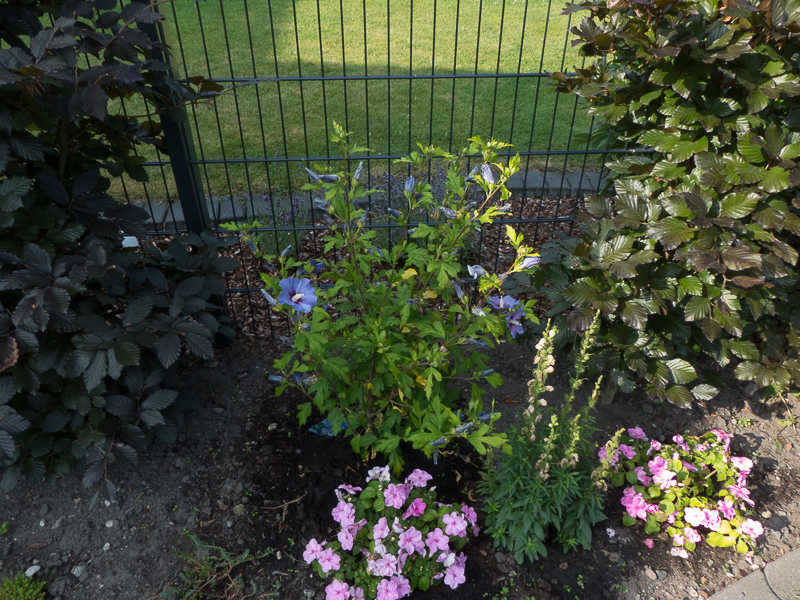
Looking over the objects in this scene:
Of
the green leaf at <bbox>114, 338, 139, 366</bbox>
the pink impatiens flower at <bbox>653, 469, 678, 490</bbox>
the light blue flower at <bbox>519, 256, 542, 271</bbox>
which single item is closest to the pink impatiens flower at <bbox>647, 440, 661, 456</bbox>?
the pink impatiens flower at <bbox>653, 469, 678, 490</bbox>

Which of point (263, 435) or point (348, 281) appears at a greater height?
point (348, 281)

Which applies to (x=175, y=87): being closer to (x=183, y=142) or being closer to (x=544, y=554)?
(x=183, y=142)

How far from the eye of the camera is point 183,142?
2.57m

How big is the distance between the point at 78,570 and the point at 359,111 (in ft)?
14.7

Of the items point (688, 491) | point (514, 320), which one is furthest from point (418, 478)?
point (688, 491)

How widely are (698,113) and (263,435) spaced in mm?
2284

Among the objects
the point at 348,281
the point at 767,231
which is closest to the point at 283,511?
the point at 348,281

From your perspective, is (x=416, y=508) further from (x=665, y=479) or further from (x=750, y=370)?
(x=750, y=370)

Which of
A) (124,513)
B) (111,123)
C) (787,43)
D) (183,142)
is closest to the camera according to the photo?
(787,43)

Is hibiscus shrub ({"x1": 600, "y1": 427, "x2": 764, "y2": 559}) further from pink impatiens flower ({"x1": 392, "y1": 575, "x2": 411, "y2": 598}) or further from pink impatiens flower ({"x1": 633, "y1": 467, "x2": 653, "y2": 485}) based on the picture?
pink impatiens flower ({"x1": 392, "y1": 575, "x2": 411, "y2": 598})

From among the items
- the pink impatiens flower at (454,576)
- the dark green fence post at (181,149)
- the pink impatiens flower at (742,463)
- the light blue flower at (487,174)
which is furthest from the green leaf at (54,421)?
the pink impatiens flower at (742,463)

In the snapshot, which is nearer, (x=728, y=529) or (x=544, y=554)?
(x=544, y=554)

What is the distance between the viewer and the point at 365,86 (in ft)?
11.1

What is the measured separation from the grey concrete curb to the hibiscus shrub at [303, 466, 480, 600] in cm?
100
